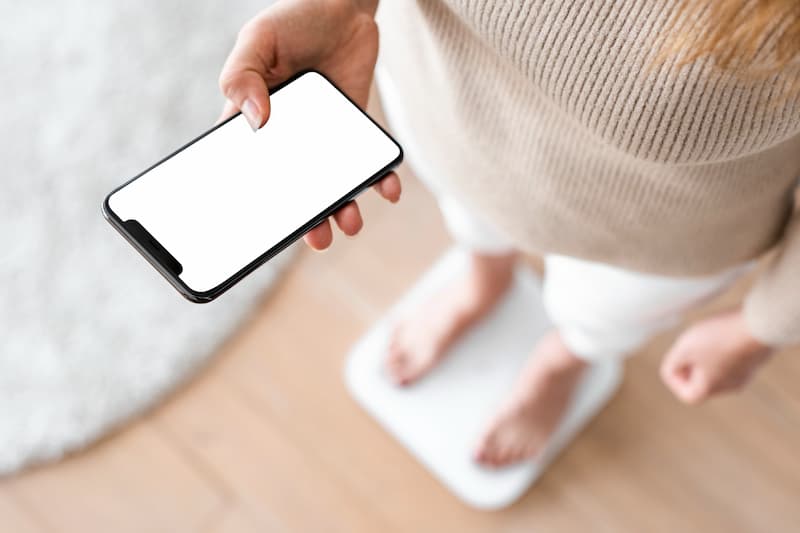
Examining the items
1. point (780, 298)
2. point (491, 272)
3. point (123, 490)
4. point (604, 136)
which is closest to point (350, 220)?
point (604, 136)

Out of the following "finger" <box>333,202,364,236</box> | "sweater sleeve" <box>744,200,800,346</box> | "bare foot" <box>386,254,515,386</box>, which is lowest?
"bare foot" <box>386,254,515,386</box>

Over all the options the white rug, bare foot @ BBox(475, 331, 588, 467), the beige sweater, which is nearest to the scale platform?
bare foot @ BBox(475, 331, 588, 467)

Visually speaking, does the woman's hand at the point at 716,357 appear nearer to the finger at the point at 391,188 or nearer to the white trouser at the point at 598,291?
the white trouser at the point at 598,291

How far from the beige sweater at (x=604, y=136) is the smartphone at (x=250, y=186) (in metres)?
0.06

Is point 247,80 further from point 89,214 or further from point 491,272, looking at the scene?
point 89,214

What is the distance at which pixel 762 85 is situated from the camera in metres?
0.39

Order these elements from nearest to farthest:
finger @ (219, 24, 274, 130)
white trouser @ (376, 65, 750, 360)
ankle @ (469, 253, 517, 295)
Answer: finger @ (219, 24, 274, 130), white trouser @ (376, 65, 750, 360), ankle @ (469, 253, 517, 295)

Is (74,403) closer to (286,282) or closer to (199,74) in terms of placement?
(286,282)

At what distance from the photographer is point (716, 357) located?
660mm

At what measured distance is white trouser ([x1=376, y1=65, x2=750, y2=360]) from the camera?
0.63 meters

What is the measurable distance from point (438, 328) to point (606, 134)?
570 millimetres

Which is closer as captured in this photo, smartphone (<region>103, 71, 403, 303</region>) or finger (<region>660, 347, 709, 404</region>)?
smartphone (<region>103, 71, 403, 303</region>)

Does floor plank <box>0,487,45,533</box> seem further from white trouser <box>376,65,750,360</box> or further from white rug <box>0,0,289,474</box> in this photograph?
white trouser <box>376,65,750,360</box>

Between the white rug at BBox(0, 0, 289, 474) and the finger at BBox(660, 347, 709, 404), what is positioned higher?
the white rug at BBox(0, 0, 289, 474)
